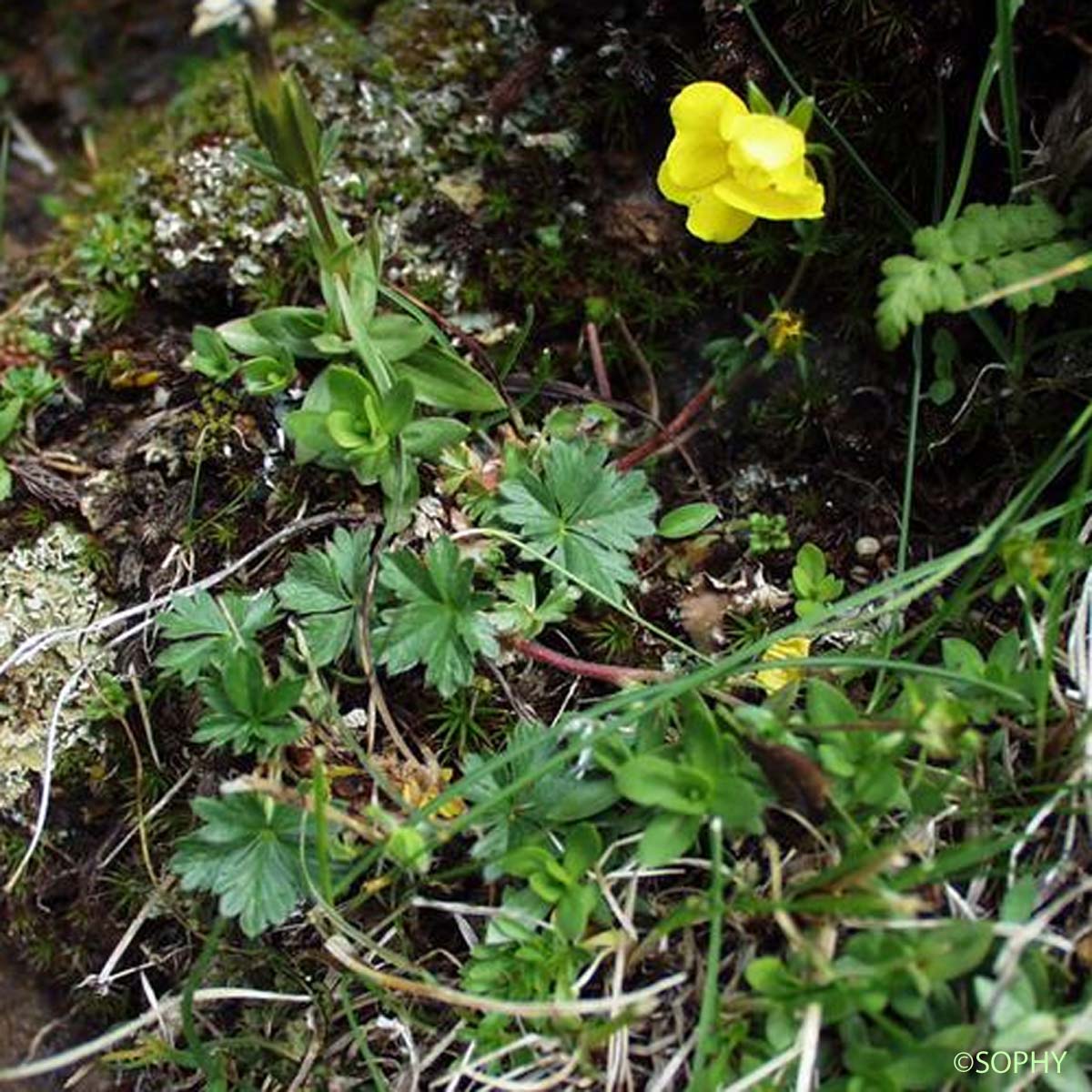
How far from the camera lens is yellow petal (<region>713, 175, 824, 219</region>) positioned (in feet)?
5.52

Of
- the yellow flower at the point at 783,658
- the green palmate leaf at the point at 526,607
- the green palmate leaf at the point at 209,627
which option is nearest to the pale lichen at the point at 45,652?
the green palmate leaf at the point at 209,627

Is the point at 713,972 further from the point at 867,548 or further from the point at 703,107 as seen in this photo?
the point at 703,107

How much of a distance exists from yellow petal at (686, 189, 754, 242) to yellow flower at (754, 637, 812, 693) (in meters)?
0.57

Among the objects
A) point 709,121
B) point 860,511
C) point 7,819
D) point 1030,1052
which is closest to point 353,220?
point 709,121

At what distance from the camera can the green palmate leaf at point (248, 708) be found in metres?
1.64

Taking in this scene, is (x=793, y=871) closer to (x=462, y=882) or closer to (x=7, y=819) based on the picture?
(x=462, y=882)

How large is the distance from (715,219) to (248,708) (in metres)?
0.92

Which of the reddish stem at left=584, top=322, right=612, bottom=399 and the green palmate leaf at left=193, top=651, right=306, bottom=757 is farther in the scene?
the reddish stem at left=584, top=322, right=612, bottom=399

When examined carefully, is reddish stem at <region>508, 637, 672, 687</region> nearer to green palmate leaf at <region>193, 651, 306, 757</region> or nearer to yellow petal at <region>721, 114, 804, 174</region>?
green palmate leaf at <region>193, 651, 306, 757</region>

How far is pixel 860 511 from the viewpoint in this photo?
6.33ft

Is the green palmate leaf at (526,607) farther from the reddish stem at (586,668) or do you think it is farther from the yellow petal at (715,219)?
the yellow petal at (715,219)

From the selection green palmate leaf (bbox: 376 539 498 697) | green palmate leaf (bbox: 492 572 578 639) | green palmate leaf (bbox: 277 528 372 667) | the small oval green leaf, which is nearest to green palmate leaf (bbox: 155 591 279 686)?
green palmate leaf (bbox: 277 528 372 667)

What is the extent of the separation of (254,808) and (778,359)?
1.06 m

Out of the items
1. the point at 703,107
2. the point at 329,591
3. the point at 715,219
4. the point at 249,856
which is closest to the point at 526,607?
the point at 329,591
